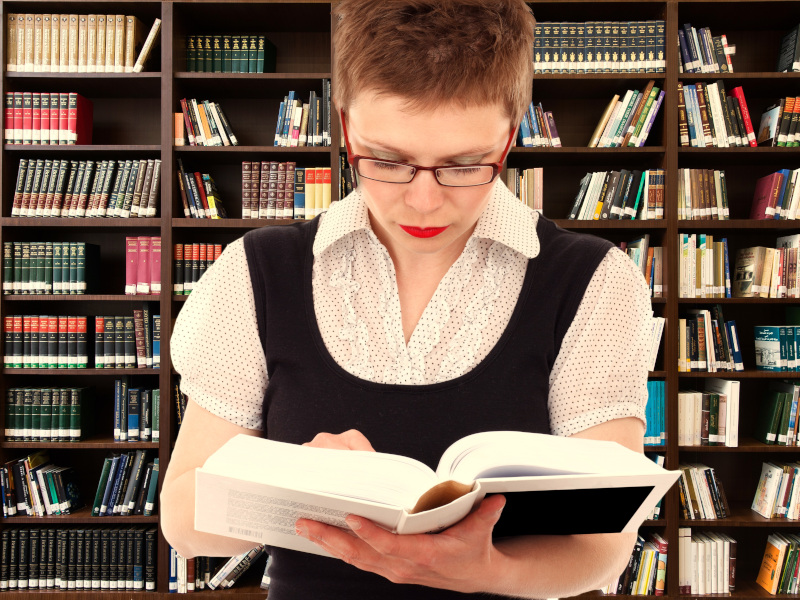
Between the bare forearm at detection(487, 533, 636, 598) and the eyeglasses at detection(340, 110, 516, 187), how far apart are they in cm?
43

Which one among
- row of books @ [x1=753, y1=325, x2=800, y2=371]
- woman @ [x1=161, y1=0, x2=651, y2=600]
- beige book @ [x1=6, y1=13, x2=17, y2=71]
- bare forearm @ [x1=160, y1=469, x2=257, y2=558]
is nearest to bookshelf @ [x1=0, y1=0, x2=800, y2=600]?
beige book @ [x1=6, y1=13, x2=17, y2=71]

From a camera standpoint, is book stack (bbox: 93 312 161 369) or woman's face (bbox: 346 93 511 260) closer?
woman's face (bbox: 346 93 511 260)

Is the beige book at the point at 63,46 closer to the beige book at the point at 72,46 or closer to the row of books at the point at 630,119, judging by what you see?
the beige book at the point at 72,46

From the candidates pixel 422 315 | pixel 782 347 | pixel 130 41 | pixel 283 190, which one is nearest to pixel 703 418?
pixel 782 347

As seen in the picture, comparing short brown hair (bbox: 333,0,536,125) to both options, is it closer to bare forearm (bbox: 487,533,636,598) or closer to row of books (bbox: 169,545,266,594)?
bare forearm (bbox: 487,533,636,598)

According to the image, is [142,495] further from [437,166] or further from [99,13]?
[437,166]

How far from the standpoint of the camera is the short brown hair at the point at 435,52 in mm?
729

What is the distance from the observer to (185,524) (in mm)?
829

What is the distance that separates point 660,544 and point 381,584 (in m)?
2.42

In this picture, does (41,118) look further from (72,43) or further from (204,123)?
(204,123)

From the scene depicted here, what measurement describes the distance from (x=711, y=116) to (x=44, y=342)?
314 centimetres

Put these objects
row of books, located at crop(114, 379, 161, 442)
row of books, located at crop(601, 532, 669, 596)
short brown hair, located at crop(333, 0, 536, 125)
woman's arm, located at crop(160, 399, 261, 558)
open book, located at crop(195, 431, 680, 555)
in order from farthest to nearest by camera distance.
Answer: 1. row of books, located at crop(114, 379, 161, 442)
2. row of books, located at crop(601, 532, 669, 596)
3. woman's arm, located at crop(160, 399, 261, 558)
4. short brown hair, located at crop(333, 0, 536, 125)
5. open book, located at crop(195, 431, 680, 555)

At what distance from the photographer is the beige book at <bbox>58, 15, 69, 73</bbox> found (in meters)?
2.93

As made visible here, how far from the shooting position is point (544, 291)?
89cm
